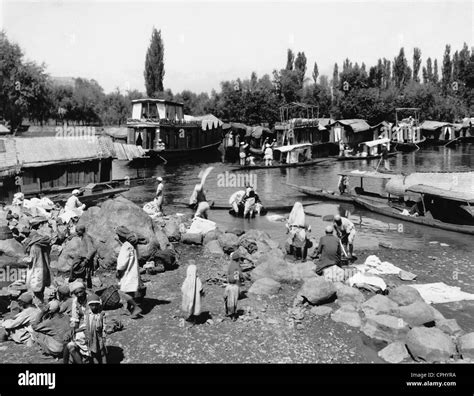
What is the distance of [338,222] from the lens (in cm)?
1340

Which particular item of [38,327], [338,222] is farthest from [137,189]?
[38,327]

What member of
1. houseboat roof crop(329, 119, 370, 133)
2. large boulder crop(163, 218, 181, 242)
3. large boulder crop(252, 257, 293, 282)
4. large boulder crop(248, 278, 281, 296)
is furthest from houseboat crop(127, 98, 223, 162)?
large boulder crop(248, 278, 281, 296)

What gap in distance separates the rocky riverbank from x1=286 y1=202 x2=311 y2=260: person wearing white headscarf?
3.47 ft

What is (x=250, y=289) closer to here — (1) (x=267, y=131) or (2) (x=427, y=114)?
(1) (x=267, y=131)

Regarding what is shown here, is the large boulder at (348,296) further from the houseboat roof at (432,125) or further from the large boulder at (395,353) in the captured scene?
the houseboat roof at (432,125)

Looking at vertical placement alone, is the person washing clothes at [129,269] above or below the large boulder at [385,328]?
above

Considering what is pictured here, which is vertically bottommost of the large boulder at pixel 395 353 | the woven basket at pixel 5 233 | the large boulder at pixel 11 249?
the large boulder at pixel 395 353

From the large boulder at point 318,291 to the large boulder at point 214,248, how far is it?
14.5 feet

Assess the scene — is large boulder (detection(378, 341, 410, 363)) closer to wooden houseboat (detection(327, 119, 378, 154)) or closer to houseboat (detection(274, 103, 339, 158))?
houseboat (detection(274, 103, 339, 158))

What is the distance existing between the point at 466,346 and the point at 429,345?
68cm

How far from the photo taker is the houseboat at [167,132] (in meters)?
47.8

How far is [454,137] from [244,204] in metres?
59.9

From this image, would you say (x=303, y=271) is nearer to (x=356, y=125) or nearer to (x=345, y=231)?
(x=345, y=231)

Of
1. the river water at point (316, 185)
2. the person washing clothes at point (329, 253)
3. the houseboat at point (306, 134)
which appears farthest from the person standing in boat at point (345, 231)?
the houseboat at point (306, 134)
